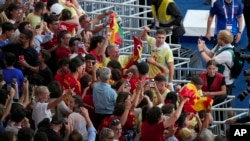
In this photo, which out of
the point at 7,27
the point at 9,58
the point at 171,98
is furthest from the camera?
the point at 7,27

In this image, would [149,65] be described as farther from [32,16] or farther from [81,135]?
[81,135]

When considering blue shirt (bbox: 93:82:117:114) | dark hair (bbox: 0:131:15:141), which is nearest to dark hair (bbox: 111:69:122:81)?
blue shirt (bbox: 93:82:117:114)

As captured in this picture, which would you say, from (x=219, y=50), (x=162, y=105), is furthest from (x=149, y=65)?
(x=162, y=105)

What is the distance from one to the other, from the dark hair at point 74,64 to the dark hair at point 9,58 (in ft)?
2.52

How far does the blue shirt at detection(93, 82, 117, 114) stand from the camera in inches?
→ 559

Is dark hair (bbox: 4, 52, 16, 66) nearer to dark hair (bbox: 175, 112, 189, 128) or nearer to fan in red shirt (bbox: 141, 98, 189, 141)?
fan in red shirt (bbox: 141, 98, 189, 141)

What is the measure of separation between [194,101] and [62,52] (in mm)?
2152

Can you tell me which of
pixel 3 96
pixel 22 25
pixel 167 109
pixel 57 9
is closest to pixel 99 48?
pixel 22 25

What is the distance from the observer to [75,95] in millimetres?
13781

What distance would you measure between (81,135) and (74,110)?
69 centimetres

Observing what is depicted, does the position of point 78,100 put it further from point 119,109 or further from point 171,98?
point 171,98

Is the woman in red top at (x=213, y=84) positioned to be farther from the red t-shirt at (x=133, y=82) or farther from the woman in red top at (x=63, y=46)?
the woman in red top at (x=63, y=46)

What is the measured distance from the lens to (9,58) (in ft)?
47.1

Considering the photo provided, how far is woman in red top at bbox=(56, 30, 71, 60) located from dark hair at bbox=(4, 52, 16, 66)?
1.28m
